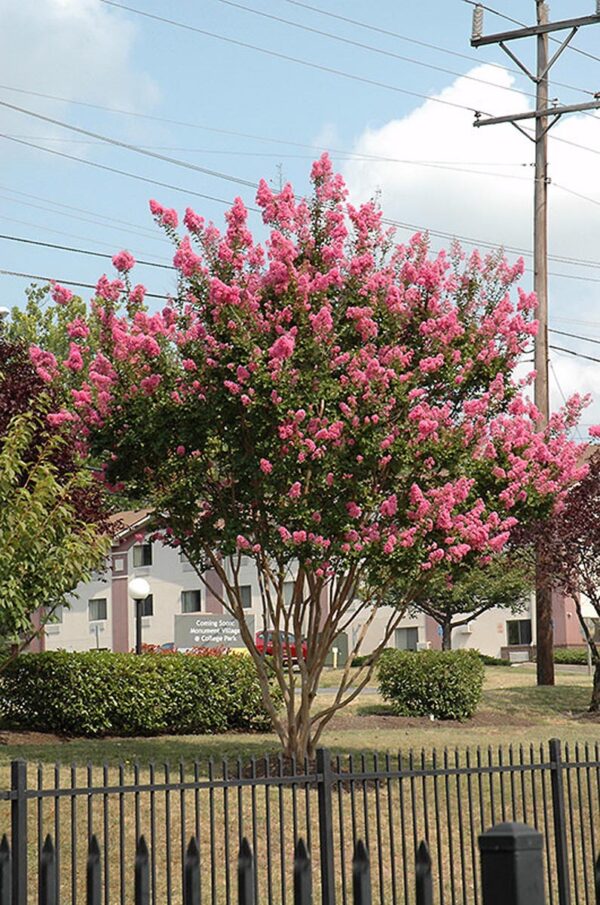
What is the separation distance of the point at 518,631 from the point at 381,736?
4669 cm

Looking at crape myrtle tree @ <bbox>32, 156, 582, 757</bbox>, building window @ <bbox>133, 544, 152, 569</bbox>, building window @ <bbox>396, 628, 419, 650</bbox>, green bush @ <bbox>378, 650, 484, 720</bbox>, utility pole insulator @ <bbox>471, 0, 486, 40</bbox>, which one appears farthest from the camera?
building window @ <bbox>396, 628, 419, 650</bbox>

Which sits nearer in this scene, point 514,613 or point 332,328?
point 332,328

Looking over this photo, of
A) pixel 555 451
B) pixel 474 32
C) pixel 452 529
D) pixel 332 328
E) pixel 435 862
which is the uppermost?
pixel 474 32

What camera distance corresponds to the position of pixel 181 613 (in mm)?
64250

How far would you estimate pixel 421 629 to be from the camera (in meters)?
65.9

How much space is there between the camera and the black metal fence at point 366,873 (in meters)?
2.72

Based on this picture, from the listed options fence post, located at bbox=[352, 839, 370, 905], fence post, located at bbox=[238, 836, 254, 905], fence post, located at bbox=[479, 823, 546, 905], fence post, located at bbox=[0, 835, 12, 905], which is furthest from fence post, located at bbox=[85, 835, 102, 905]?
fence post, located at bbox=[479, 823, 546, 905]

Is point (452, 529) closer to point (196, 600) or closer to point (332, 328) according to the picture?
point (332, 328)

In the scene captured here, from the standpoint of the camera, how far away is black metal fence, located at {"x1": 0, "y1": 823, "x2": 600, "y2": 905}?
272 cm

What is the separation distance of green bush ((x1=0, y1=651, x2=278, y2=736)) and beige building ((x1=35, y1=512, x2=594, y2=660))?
41803mm

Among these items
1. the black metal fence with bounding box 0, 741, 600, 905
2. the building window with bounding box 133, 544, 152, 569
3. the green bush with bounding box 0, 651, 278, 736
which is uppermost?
the building window with bounding box 133, 544, 152, 569

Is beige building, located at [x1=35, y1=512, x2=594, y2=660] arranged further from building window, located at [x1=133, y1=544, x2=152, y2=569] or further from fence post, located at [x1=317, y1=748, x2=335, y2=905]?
fence post, located at [x1=317, y1=748, x2=335, y2=905]

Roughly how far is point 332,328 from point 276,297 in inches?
27.6

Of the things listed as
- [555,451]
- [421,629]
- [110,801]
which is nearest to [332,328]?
[555,451]
